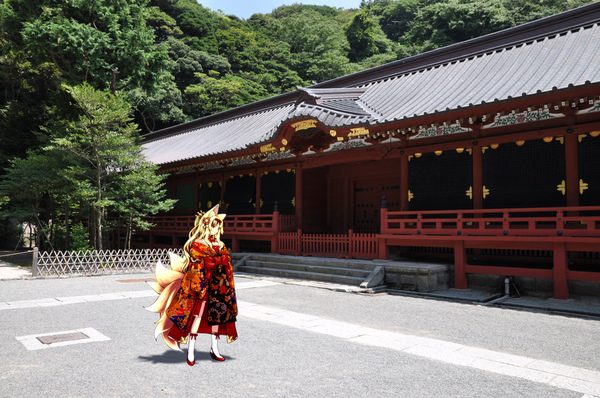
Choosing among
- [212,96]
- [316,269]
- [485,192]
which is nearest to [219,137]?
[316,269]

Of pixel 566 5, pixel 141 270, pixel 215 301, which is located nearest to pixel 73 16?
pixel 141 270

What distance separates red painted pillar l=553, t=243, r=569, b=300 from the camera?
8.92 meters

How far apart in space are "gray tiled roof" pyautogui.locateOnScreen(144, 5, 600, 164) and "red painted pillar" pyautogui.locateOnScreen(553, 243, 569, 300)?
3357 mm

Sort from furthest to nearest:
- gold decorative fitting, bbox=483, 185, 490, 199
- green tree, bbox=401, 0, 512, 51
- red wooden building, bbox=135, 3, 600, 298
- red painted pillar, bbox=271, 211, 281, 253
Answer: green tree, bbox=401, 0, 512, 51 → red painted pillar, bbox=271, 211, 281, 253 → gold decorative fitting, bbox=483, 185, 490, 199 → red wooden building, bbox=135, 3, 600, 298

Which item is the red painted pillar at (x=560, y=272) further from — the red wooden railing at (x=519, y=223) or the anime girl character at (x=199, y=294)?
the anime girl character at (x=199, y=294)

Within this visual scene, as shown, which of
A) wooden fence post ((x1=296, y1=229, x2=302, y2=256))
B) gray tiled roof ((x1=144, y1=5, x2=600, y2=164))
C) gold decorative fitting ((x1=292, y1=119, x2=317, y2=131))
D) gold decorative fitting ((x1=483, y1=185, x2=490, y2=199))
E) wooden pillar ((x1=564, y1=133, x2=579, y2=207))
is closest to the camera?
wooden pillar ((x1=564, y1=133, x2=579, y2=207))

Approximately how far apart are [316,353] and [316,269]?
23.0 ft

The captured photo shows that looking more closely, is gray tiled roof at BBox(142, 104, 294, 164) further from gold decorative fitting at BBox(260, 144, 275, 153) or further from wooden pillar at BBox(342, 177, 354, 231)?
wooden pillar at BBox(342, 177, 354, 231)

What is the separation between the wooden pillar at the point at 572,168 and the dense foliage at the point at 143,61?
13.4 metres

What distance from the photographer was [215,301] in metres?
4.71

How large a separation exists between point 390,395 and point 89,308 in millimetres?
6439

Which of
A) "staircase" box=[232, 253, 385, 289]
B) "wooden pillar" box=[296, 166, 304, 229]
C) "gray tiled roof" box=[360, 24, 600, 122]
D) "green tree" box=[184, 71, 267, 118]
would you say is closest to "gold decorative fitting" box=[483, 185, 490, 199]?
"gray tiled roof" box=[360, 24, 600, 122]

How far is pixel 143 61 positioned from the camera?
777 inches

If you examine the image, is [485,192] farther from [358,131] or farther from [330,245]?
[330,245]
